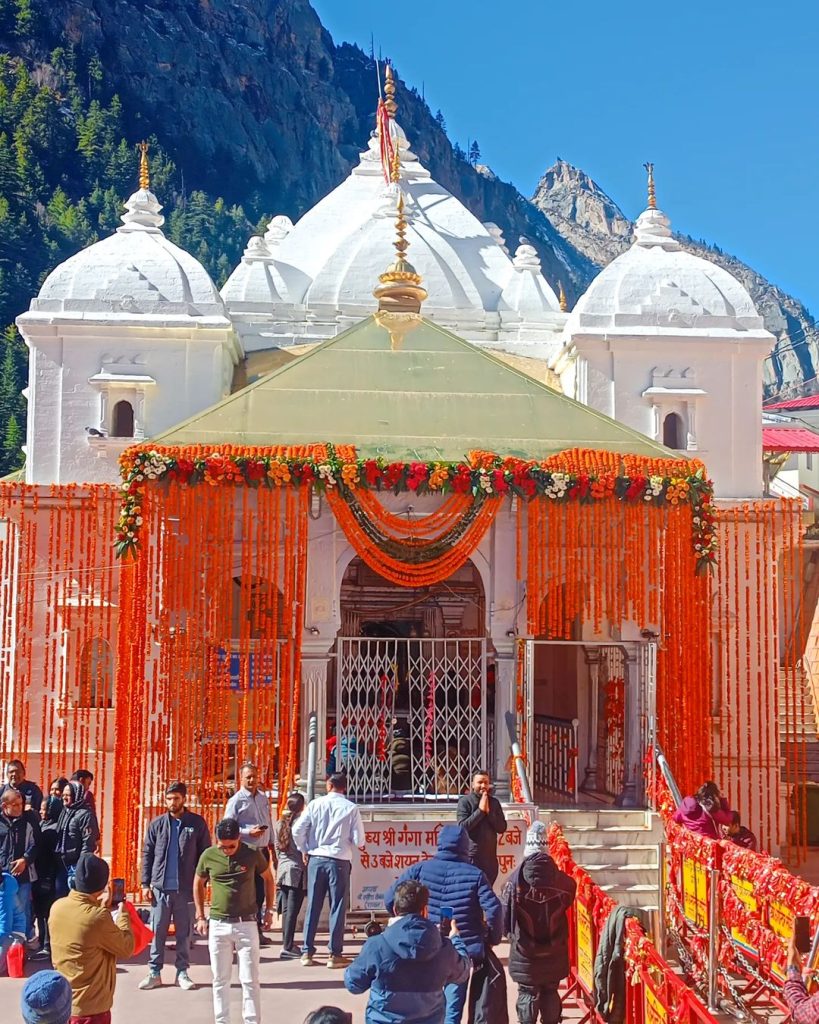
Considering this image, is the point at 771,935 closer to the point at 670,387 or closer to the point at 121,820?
the point at 121,820

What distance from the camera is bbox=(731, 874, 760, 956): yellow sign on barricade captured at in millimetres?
9133

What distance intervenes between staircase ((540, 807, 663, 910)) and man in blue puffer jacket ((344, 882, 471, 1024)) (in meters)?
6.65

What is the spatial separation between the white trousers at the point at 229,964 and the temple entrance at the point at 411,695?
4.88 m

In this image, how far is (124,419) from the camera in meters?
18.8

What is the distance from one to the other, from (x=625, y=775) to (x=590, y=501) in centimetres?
302

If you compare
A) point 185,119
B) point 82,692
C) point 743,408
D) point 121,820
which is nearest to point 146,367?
point 82,692

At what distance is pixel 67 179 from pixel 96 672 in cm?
5806

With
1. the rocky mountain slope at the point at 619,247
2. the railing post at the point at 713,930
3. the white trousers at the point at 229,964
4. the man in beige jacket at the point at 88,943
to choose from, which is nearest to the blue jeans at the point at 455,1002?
the white trousers at the point at 229,964

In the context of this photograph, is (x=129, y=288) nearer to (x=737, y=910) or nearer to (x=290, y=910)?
(x=290, y=910)

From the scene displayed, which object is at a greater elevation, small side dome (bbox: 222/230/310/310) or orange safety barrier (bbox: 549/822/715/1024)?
small side dome (bbox: 222/230/310/310)

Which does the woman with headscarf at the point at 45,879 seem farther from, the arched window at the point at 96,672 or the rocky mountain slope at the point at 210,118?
the rocky mountain slope at the point at 210,118

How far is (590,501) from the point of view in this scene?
14.2m

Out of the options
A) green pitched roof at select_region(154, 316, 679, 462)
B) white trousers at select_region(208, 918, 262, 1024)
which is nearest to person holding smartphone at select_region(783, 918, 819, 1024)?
white trousers at select_region(208, 918, 262, 1024)

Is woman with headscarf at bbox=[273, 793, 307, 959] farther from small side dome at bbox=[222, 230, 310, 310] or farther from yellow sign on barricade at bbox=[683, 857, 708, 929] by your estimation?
small side dome at bbox=[222, 230, 310, 310]
